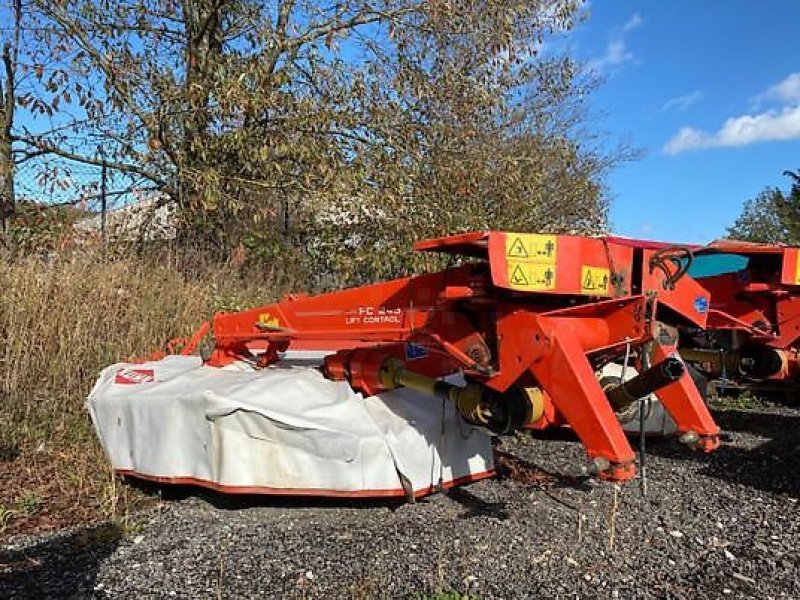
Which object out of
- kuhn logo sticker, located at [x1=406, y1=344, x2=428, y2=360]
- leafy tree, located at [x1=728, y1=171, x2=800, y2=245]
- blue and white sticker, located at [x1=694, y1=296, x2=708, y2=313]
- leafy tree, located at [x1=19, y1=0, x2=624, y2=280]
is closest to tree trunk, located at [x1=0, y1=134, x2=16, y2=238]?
leafy tree, located at [x1=19, y1=0, x2=624, y2=280]

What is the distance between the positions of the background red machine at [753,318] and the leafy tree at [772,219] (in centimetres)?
2171

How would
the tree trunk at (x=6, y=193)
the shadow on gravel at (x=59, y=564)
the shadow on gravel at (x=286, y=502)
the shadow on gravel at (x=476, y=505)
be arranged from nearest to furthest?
1. the shadow on gravel at (x=59, y=564)
2. the shadow on gravel at (x=476, y=505)
3. the shadow on gravel at (x=286, y=502)
4. the tree trunk at (x=6, y=193)

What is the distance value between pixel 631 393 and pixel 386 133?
18.5 ft

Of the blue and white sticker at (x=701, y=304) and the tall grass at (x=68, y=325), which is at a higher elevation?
the blue and white sticker at (x=701, y=304)

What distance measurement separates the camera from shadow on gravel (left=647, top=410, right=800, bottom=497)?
4.52m

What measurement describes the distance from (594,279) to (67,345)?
12.5 ft

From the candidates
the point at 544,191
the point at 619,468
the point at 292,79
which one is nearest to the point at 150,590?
the point at 619,468

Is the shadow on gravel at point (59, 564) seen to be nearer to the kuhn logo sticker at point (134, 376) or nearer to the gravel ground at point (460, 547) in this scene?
the gravel ground at point (460, 547)

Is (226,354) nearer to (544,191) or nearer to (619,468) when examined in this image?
(619,468)

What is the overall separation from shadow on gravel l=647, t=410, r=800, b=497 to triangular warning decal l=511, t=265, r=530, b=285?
2.35 metres

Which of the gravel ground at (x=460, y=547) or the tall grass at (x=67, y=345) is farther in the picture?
the tall grass at (x=67, y=345)

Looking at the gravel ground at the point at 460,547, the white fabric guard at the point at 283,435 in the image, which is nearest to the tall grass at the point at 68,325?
the white fabric guard at the point at 283,435

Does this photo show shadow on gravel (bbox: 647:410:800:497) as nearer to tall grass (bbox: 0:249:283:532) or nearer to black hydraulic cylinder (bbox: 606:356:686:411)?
black hydraulic cylinder (bbox: 606:356:686:411)

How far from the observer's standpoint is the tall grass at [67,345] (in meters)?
4.36
